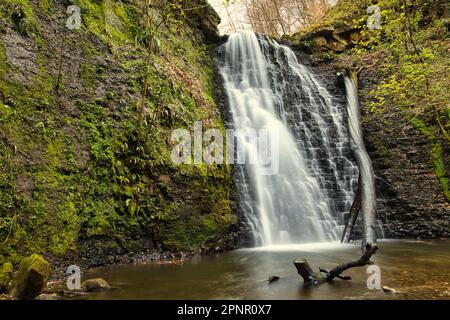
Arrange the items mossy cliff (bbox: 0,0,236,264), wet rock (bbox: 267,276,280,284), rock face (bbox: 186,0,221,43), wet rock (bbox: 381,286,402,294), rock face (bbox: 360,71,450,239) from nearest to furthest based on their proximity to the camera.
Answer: wet rock (bbox: 381,286,402,294) → wet rock (bbox: 267,276,280,284) → mossy cliff (bbox: 0,0,236,264) → rock face (bbox: 360,71,450,239) → rock face (bbox: 186,0,221,43)

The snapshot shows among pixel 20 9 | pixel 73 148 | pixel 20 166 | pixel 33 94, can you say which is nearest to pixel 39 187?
pixel 20 166

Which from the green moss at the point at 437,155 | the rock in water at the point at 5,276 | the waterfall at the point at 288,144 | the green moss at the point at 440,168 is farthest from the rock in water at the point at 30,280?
the green moss at the point at 440,168

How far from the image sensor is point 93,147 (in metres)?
6.39

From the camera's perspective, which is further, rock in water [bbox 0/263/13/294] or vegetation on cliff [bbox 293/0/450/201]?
vegetation on cliff [bbox 293/0/450/201]

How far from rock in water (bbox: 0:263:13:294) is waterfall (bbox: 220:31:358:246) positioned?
5.29 meters

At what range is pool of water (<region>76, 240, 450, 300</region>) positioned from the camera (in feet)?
13.1

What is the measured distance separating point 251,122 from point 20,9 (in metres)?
6.76

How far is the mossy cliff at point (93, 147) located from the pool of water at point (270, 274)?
30.4 inches

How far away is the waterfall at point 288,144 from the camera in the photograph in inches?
349

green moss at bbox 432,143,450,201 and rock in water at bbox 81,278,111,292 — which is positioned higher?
green moss at bbox 432,143,450,201

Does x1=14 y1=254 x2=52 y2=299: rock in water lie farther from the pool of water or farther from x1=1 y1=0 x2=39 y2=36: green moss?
x1=1 y1=0 x2=39 y2=36: green moss

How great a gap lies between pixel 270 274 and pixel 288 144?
6.31 m

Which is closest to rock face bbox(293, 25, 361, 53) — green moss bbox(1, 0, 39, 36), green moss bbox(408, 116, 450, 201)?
green moss bbox(408, 116, 450, 201)
